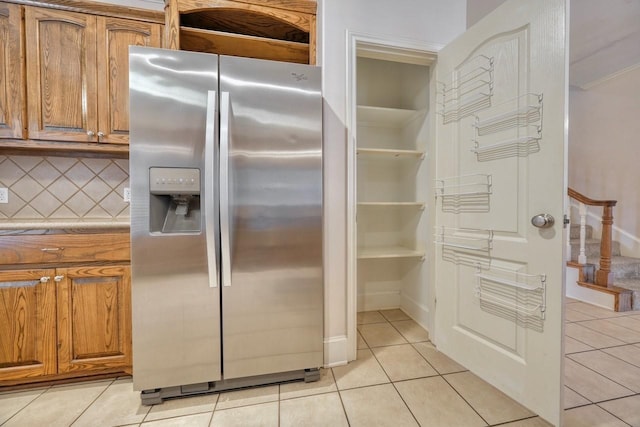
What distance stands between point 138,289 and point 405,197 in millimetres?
2216

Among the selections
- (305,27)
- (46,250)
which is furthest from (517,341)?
(46,250)

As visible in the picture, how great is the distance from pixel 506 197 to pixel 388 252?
1116mm

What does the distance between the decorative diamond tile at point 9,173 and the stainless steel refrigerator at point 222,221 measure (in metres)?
1.33

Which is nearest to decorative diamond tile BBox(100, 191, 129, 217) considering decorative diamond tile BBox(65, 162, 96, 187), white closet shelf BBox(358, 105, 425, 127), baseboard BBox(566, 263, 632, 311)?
decorative diamond tile BBox(65, 162, 96, 187)

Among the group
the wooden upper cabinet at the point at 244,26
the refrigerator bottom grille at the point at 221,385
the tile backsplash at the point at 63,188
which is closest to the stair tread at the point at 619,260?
the refrigerator bottom grille at the point at 221,385

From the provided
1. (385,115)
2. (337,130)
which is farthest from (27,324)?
(385,115)

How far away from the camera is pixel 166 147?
1.32 m

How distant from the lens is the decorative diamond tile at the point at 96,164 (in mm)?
1977

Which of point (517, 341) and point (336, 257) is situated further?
point (336, 257)

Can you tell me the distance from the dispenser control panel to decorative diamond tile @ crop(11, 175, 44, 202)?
1.32 m

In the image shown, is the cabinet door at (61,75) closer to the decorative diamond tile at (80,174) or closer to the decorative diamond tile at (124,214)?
the decorative diamond tile at (80,174)

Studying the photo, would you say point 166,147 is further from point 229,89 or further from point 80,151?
point 80,151

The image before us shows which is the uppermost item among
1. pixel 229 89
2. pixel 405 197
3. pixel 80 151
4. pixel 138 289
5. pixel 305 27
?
pixel 305 27

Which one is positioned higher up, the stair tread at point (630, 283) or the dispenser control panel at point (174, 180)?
the dispenser control panel at point (174, 180)
